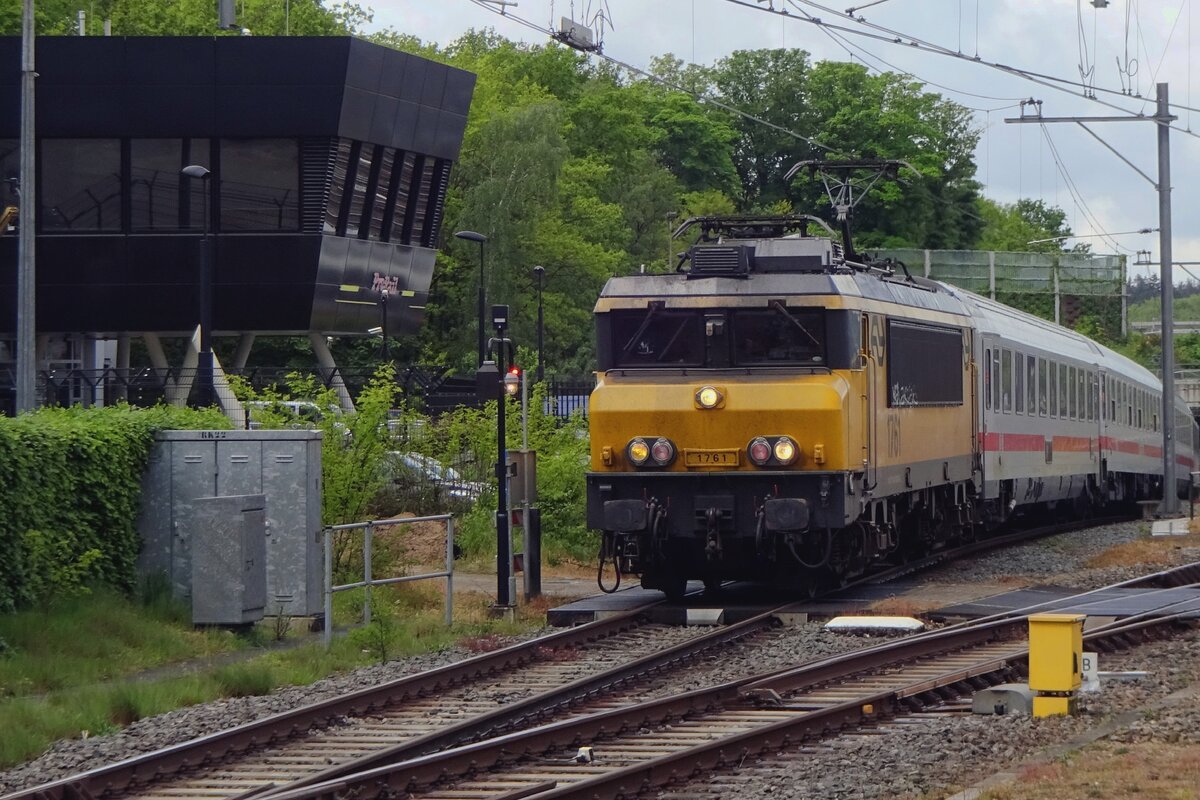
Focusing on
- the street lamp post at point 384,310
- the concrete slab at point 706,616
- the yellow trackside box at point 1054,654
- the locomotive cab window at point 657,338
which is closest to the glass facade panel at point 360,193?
the street lamp post at point 384,310

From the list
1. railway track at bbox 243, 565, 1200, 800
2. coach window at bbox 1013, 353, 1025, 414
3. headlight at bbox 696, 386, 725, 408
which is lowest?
railway track at bbox 243, 565, 1200, 800

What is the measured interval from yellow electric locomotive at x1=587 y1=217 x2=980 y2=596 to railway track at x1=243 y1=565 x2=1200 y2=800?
2413 mm

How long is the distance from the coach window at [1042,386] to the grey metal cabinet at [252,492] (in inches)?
550

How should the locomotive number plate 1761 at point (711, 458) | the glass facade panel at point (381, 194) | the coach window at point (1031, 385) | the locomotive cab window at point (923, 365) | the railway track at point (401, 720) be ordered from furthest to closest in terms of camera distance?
the glass facade panel at point (381, 194), the coach window at point (1031, 385), the locomotive cab window at point (923, 365), the locomotive number plate 1761 at point (711, 458), the railway track at point (401, 720)

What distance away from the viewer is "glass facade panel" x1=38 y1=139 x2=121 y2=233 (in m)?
42.6

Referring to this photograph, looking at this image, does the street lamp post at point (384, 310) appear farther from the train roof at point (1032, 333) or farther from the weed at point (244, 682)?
the weed at point (244, 682)

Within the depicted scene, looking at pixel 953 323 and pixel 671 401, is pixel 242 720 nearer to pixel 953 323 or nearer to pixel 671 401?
pixel 671 401

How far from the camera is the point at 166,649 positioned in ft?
54.5

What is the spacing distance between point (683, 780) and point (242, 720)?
12.6 feet

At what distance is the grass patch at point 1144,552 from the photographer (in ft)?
82.3

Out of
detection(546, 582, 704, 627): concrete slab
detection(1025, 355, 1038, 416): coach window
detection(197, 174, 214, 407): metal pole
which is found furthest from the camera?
detection(197, 174, 214, 407): metal pole

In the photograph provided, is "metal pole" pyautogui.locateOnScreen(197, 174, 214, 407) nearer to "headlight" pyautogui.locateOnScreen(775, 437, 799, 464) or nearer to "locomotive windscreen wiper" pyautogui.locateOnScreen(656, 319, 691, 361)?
"locomotive windscreen wiper" pyautogui.locateOnScreen(656, 319, 691, 361)

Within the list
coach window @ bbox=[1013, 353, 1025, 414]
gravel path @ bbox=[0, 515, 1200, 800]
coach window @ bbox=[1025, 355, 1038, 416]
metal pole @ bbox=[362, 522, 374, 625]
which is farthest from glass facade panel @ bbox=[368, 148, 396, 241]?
gravel path @ bbox=[0, 515, 1200, 800]

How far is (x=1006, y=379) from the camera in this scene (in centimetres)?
2655
